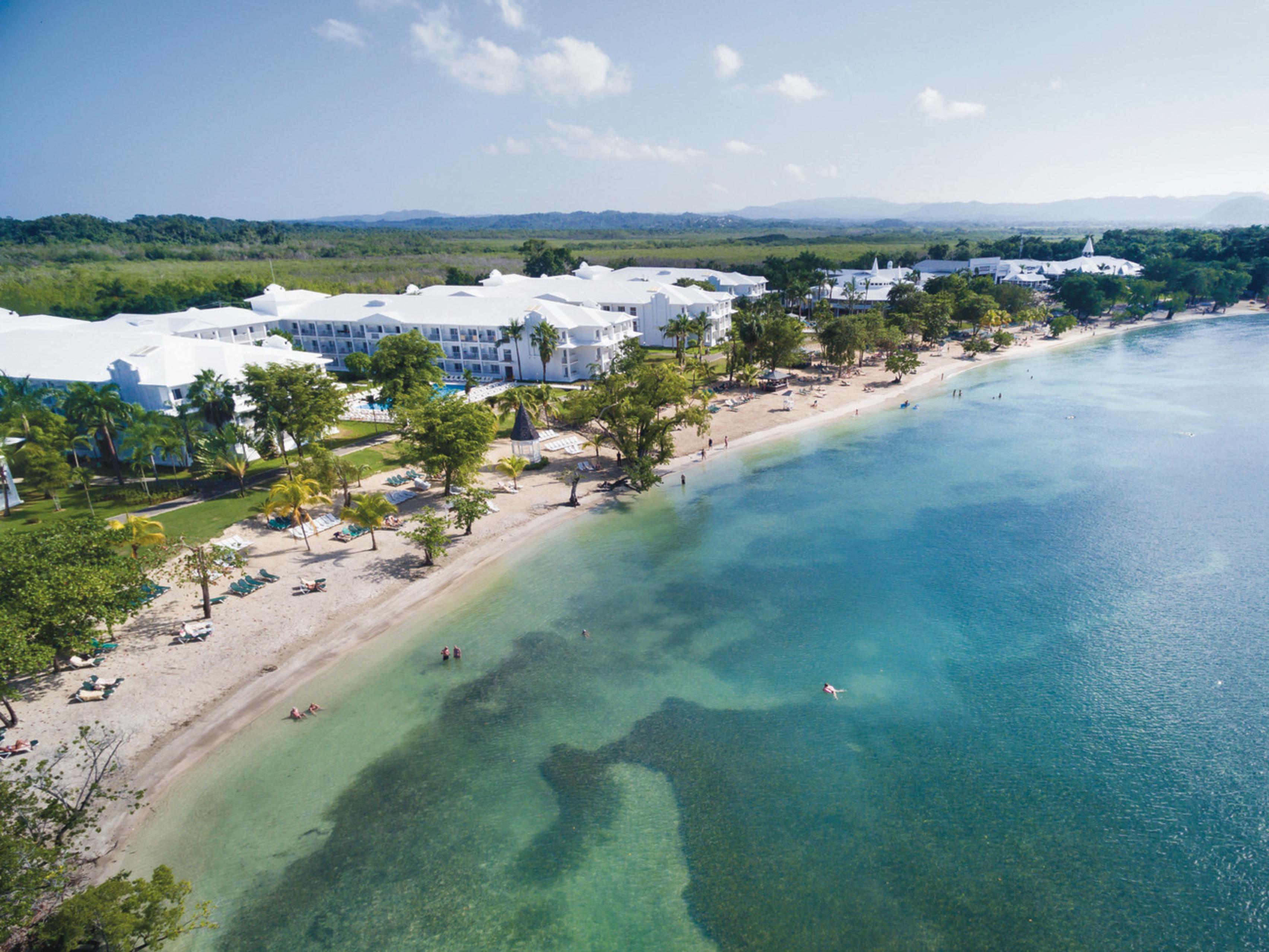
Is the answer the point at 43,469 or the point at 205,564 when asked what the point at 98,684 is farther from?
the point at 43,469

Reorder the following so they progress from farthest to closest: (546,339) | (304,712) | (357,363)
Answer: (357,363), (546,339), (304,712)

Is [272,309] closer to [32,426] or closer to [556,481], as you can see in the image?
[32,426]

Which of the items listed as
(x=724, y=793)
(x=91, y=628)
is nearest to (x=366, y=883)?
(x=724, y=793)

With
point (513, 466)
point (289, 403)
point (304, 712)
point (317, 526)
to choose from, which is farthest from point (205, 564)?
point (513, 466)

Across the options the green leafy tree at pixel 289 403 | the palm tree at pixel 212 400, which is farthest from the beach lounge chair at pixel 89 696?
the palm tree at pixel 212 400

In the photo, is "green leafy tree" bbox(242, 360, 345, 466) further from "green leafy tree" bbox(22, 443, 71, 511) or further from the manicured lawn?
"green leafy tree" bbox(22, 443, 71, 511)
